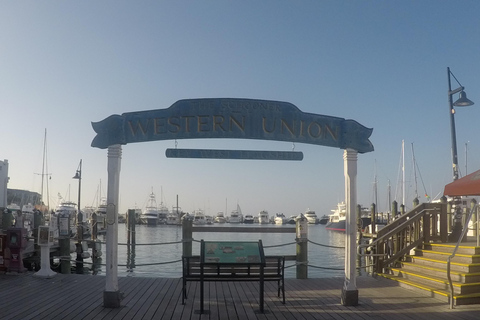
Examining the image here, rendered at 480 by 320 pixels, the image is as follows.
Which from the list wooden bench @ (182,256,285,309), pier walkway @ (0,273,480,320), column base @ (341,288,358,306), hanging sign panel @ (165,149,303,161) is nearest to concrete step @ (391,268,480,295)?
pier walkway @ (0,273,480,320)

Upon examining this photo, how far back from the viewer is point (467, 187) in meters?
7.77

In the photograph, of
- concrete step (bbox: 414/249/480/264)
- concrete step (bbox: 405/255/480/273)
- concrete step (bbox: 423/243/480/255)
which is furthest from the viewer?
concrete step (bbox: 423/243/480/255)

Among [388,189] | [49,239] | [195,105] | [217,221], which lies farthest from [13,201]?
[195,105]

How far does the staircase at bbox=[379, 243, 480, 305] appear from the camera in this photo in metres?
8.38

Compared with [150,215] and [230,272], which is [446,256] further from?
[150,215]

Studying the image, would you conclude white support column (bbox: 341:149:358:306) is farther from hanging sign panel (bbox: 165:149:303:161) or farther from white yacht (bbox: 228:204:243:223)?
white yacht (bbox: 228:204:243:223)

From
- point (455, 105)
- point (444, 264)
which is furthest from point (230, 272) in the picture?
point (455, 105)

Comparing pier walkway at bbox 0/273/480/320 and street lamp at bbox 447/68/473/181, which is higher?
street lamp at bbox 447/68/473/181

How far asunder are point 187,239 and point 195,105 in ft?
14.8

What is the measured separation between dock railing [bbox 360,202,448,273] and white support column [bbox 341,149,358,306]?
3.30 m

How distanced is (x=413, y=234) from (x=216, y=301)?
5947 mm

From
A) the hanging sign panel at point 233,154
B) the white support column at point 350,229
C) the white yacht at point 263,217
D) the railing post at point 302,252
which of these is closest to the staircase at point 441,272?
the white support column at point 350,229

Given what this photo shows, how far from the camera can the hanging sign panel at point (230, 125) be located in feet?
27.2

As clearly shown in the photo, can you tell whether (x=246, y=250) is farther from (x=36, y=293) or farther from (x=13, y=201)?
(x=13, y=201)
